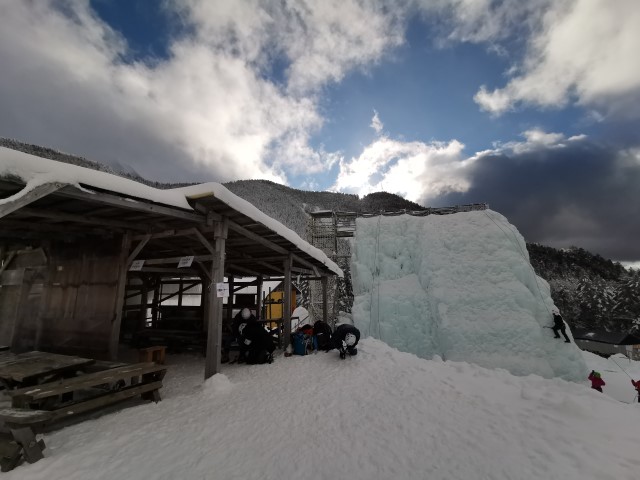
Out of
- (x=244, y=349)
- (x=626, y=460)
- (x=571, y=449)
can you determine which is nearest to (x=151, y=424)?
(x=244, y=349)

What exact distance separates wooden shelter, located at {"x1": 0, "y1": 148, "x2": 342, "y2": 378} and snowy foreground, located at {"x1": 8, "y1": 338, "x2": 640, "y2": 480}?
6.64ft

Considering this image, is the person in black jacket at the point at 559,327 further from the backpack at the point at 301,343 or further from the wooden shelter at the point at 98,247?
the wooden shelter at the point at 98,247

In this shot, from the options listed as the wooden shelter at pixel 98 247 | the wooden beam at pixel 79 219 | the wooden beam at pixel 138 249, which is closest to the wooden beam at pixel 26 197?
the wooden shelter at pixel 98 247

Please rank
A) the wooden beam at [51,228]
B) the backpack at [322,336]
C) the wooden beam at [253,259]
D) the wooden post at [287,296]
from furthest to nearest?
the wooden beam at [253,259] < the wooden post at [287,296] < the backpack at [322,336] < the wooden beam at [51,228]

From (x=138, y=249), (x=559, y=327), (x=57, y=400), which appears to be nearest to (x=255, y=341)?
(x=138, y=249)

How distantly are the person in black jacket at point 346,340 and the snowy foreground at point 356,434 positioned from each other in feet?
6.81

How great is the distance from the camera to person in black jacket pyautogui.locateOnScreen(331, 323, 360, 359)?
28.1ft

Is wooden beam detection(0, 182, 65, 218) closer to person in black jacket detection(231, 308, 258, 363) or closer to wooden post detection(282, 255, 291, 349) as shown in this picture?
person in black jacket detection(231, 308, 258, 363)

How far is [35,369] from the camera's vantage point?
15.4ft

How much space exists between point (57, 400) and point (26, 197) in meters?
3.16

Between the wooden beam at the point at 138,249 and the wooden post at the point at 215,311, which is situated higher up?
the wooden beam at the point at 138,249

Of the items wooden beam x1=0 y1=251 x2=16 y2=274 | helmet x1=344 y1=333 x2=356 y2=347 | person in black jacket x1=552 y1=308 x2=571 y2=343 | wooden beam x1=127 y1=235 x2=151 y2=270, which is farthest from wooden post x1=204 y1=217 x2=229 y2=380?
person in black jacket x1=552 y1=308 x2=571 y2=343

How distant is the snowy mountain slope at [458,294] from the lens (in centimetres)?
1188

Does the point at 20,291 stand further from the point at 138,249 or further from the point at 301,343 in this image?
the point at 301,343
